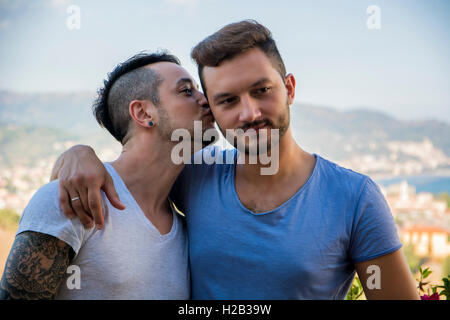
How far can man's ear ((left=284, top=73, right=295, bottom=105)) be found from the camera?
2.18 meters

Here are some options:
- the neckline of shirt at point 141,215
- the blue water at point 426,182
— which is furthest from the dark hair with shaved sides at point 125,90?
the blue water at point 426,182

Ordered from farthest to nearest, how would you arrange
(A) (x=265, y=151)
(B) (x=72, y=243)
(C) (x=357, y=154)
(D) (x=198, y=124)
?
(C) (x=357, y=154)
(D) (x=198, y=124)
(A) (x=265, y=151)
(B) (x=72, y=243)

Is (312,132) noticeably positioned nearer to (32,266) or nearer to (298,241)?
(298,241)

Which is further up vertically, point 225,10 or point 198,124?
point 225,10

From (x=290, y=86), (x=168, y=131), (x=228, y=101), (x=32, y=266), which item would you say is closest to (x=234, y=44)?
(x=228, y=101)

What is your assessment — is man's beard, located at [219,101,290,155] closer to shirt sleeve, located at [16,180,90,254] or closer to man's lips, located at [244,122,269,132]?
man's lips, located at [244,122,269,132]

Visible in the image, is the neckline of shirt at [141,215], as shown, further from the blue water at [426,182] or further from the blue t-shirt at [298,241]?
the blue water at [426,182]

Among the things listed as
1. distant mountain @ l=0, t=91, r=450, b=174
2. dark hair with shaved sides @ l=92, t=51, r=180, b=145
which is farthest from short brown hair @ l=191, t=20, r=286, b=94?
distant mountain @ l=0, t=91, r=450, b=174

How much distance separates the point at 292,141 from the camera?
210cm

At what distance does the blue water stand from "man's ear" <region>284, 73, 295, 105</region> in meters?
39.1
